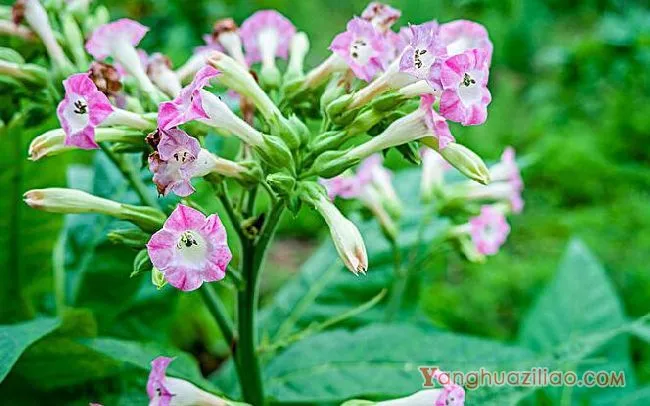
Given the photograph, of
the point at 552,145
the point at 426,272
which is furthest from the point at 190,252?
the point at 552,145

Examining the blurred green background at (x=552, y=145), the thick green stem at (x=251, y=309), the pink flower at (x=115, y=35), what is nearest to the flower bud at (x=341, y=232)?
the thick green stem at (x=251, y=309)

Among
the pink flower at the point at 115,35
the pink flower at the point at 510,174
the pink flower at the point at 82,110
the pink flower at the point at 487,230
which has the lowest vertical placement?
the pink flower at the point at 82,110

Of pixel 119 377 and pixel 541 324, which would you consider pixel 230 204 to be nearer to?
pixel 119 377

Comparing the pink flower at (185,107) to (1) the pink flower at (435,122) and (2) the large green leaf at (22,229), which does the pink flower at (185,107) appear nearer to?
(1) the pink flower at (435,122)

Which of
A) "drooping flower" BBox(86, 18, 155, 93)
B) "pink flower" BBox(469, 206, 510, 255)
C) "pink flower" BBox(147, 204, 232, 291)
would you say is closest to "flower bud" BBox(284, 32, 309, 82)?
"drooping flower" BBox(86, 18, 155, 93)

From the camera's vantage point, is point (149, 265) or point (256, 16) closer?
point (149, 265)

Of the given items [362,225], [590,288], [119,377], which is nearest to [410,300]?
[362,225]
